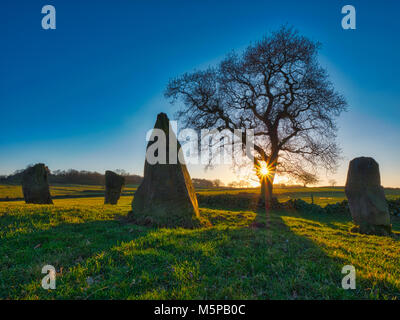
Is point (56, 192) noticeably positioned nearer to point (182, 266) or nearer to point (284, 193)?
point (284, 193)

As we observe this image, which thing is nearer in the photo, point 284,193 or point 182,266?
point 182,266

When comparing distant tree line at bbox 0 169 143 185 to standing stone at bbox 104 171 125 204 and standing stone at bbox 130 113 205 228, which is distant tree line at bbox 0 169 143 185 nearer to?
standing stone at bbox 104 171 125 204

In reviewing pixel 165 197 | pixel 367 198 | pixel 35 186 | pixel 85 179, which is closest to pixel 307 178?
pixel 367 198

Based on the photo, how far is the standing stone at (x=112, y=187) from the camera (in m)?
19.5

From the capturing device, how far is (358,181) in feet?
32.2

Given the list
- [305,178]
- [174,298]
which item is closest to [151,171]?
[174,298]

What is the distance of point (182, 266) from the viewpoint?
371cm

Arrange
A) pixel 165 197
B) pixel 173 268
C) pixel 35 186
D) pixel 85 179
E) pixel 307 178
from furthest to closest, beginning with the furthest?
pixel 85 179
pixel 307 178
pixel 35 186
pixel 165 197
pixel 173 268

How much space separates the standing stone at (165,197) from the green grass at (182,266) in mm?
1594

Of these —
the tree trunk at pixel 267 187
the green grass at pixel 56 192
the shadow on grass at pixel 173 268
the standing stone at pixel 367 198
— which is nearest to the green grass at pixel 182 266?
the shadow on grass at pixel 173 268

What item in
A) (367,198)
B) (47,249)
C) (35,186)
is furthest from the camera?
(35,186)

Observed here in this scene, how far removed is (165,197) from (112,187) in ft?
46.4
